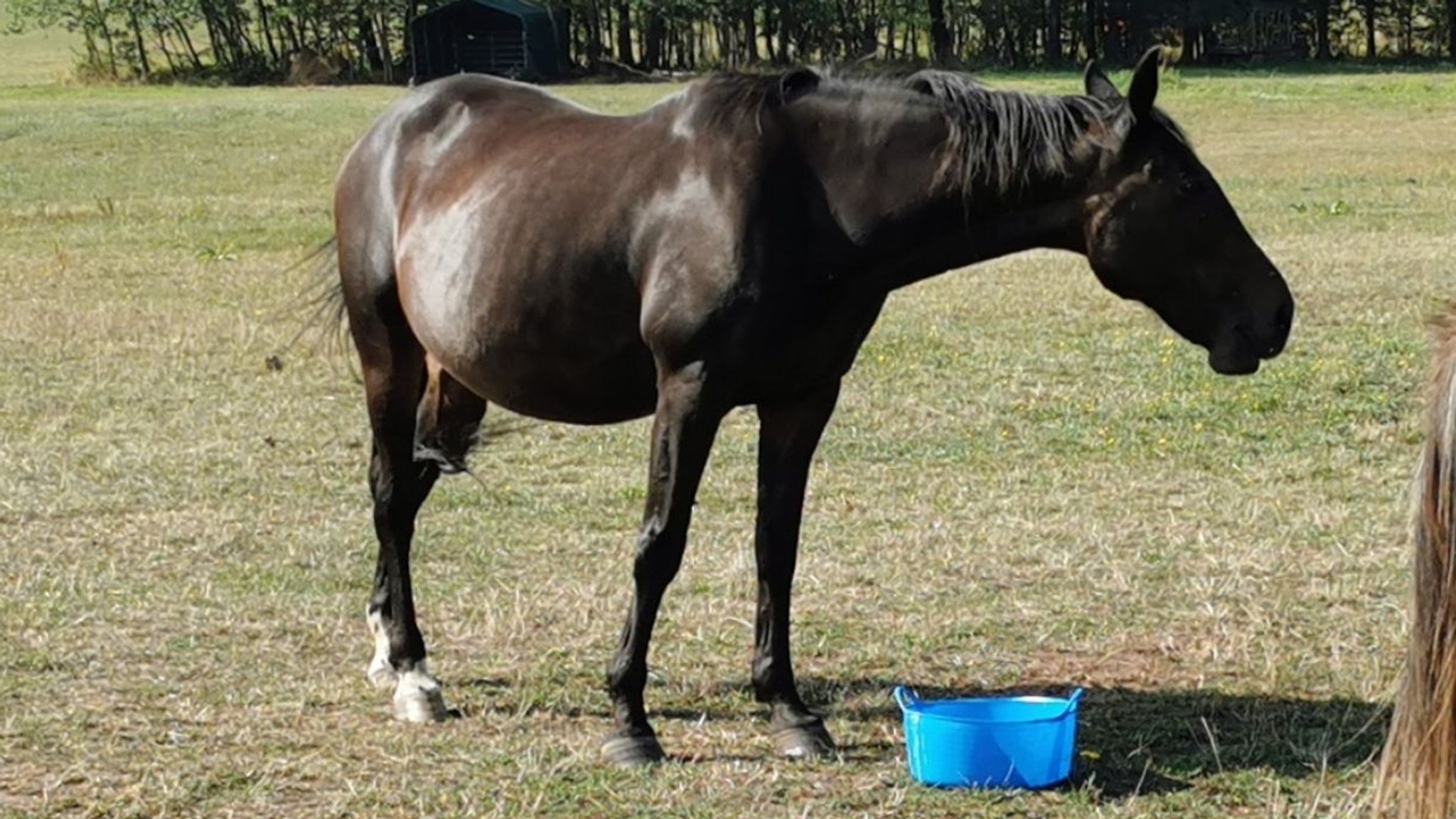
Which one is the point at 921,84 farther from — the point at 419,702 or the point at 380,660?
the point at 380,660

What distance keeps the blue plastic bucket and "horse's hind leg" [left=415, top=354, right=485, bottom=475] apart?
2107mm

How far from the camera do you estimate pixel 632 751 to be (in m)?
5.43

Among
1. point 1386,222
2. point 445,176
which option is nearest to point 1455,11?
point 1386,222

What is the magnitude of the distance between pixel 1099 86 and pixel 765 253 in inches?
39.4

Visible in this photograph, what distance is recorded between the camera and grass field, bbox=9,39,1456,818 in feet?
17.6

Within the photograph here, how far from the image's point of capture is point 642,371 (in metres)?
5.68

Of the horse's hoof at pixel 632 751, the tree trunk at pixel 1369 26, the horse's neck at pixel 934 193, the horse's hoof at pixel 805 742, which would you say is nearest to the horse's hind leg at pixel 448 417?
the horse's hoof at pixel 632 751

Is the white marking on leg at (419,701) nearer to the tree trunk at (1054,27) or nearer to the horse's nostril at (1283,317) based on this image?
the horse's nostril at (1283,317)

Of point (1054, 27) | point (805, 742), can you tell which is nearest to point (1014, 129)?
point (805, 742)

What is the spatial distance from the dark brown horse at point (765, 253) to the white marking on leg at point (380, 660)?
0.01 meters

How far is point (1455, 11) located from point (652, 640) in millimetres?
48198

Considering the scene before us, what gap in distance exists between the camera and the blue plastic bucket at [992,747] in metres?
5.11

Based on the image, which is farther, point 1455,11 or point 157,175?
point 1455,11

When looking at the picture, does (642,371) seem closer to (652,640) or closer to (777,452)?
(777,452)
